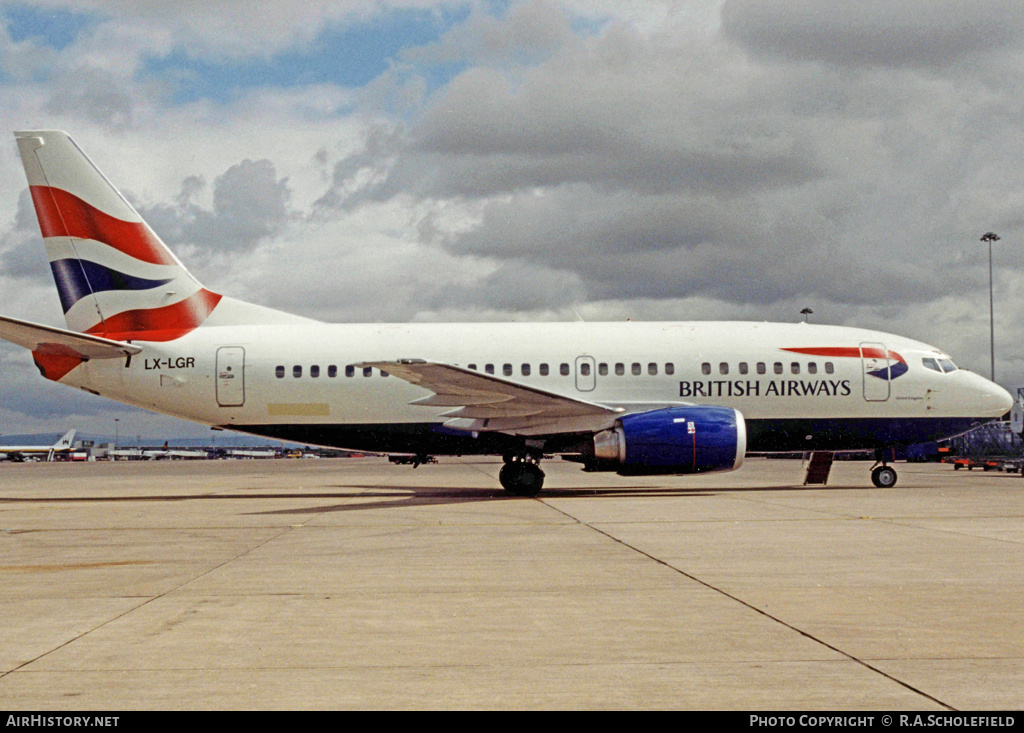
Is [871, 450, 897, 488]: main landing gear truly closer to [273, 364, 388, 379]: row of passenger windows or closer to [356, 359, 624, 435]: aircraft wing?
[356, 359, 624, 435]: aircraft wing

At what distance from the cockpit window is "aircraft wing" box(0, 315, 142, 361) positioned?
63.4ft

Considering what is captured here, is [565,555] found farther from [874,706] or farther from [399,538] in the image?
[874,706]

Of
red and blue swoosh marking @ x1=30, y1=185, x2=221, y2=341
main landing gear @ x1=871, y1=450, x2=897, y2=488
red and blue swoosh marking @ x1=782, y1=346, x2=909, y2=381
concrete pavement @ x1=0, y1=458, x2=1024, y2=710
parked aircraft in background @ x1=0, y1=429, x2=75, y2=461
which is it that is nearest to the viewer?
concrete pavement @ x1=0, y1=458, x2=1024, y2=710

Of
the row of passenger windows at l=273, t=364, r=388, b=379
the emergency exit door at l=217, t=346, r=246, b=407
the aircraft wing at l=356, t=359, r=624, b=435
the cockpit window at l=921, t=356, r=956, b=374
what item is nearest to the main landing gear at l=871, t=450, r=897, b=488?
the cockpit window at l=921, t=356, r=956, b=374

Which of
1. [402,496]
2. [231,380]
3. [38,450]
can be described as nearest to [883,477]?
[402,496]

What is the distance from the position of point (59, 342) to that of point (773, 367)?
16604 mm

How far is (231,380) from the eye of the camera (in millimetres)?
22375

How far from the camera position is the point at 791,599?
25.3ft

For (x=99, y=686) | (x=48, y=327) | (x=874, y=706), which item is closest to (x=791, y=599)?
(x=874, y=706)

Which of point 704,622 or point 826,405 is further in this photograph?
point 826,405

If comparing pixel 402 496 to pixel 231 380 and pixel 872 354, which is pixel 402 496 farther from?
pixel 872 354

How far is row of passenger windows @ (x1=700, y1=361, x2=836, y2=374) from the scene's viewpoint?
74.0ft

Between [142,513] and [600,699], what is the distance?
1542cm

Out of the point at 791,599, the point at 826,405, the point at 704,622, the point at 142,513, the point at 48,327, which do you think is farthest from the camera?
the point at 826,405
